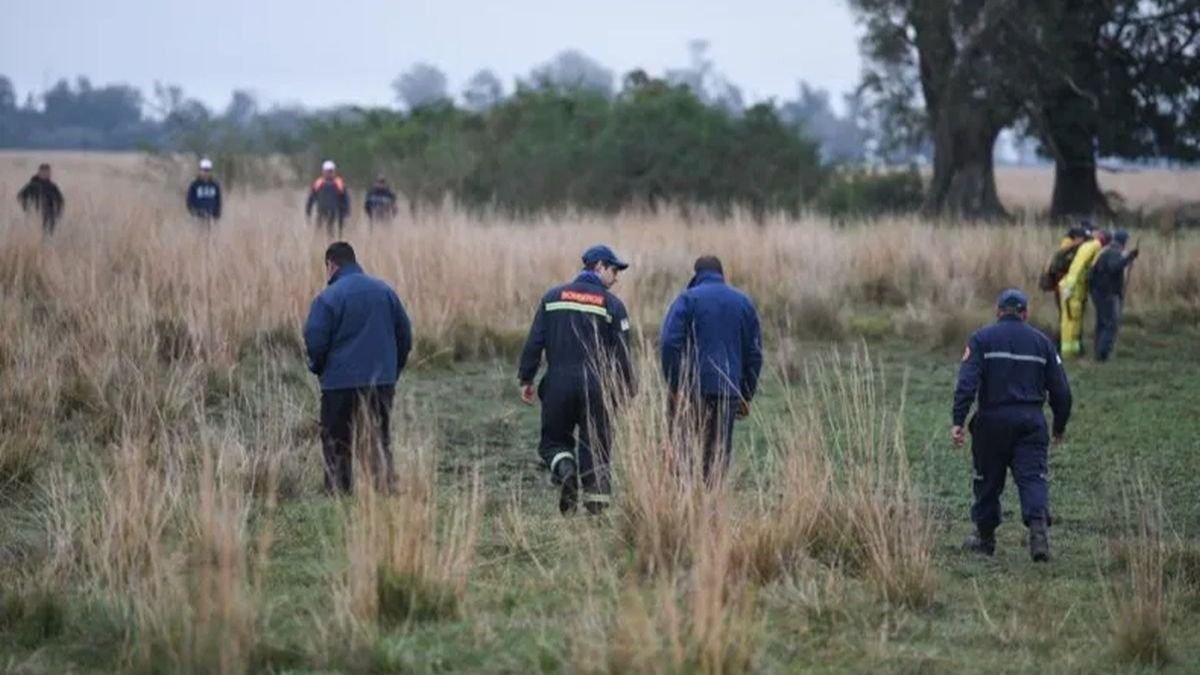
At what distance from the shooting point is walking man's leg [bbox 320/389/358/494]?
12.1 metres

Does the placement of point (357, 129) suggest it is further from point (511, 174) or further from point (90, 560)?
point (90, 560)

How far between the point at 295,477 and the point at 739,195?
31.4 meters

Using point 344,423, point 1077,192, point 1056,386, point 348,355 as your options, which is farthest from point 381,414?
point 1077,192

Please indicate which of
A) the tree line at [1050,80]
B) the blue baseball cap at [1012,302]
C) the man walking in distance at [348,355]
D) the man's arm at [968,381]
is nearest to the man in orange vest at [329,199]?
the tree line at [1050,80]

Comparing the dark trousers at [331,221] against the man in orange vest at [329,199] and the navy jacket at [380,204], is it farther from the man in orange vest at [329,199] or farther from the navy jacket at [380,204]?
the navy jacket at [380,204]

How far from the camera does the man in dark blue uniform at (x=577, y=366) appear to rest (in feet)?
39.2

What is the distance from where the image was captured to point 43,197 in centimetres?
2691

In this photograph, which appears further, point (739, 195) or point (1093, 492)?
point (739, 195)

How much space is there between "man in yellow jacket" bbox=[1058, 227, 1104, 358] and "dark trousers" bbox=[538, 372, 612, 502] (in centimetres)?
1028

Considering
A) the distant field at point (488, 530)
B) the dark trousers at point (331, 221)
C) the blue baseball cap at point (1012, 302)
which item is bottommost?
the distant field at point (488, 530)

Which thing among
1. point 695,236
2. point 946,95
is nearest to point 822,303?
point 695,236

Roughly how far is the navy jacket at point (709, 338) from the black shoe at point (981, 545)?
157 cm

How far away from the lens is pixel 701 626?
760 centimetres

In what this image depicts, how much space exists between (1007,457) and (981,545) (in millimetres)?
503
